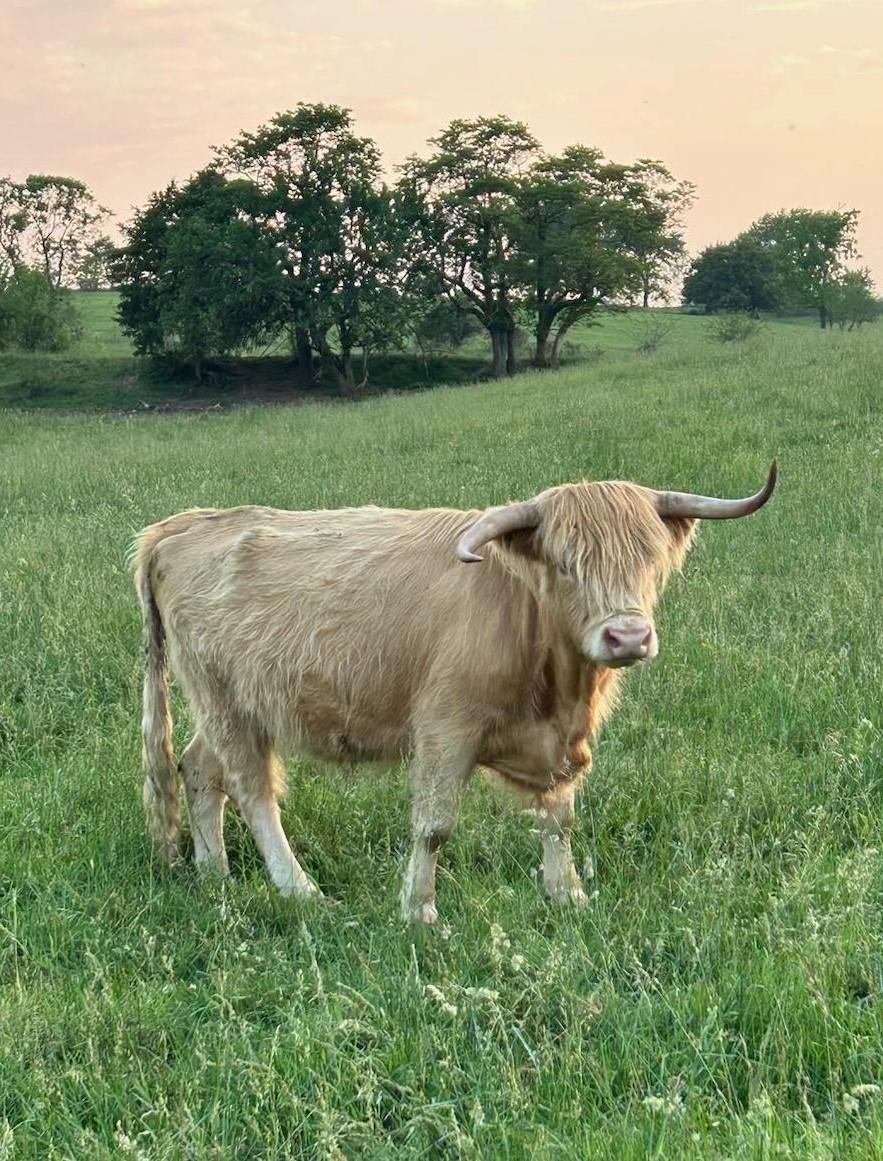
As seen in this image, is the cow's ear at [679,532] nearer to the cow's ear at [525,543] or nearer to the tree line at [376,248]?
the cow's ear at [525,543]

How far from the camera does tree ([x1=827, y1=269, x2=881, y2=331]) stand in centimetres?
6685

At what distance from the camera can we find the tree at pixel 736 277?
81812 mm

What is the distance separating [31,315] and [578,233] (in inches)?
1058

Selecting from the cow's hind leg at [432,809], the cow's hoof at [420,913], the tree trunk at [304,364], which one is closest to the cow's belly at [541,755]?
the cow's hind leg at [432,809]

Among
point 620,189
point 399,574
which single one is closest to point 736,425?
point 399,574

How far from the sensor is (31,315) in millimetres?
49031

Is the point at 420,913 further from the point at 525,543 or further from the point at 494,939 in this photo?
the point at 525,543

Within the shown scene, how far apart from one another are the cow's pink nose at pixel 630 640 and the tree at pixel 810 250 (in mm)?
72056

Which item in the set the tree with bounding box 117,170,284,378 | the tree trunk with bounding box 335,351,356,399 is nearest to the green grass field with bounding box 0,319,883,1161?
the tree with bounding box 117,170,284,378

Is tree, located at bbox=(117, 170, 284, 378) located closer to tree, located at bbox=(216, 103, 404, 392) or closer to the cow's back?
tree, located at bbox=(216, 103, 404, 392)

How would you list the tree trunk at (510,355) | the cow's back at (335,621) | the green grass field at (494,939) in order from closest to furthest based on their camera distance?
the green grass field at (494,939) < the cow's back at (335,621) < the tree trunk at (510,355)

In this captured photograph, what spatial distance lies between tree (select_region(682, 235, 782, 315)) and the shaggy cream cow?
82.8 metres

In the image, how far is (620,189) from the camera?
4672 cm

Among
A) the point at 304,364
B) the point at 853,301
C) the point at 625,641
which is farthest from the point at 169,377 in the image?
the point at 853,301
